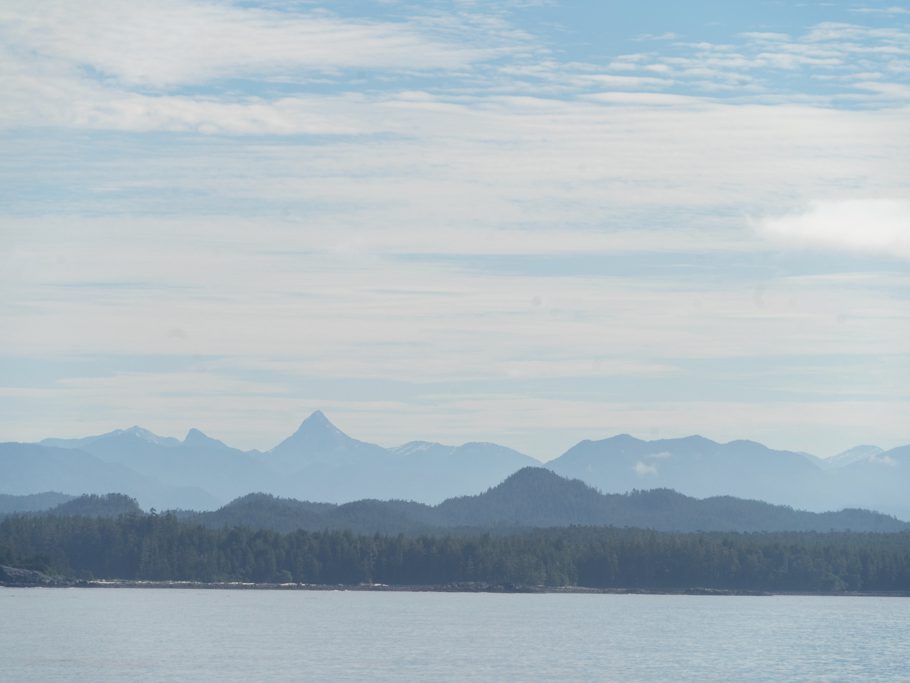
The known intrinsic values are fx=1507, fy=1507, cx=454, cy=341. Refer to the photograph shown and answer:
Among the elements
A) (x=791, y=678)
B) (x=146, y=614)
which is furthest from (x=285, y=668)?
(x=146, y=614)

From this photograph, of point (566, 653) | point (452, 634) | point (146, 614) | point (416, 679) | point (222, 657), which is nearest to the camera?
point (416, 679)

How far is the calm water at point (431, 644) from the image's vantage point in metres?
103

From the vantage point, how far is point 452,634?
459 feet

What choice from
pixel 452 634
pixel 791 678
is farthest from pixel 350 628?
pixel 791 678

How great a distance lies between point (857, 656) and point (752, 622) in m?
47.0

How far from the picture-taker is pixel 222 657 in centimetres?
11175

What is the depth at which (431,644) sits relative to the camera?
417 ft

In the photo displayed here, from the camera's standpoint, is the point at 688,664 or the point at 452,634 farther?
the point at 452,634

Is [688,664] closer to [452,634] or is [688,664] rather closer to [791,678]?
[791,678]

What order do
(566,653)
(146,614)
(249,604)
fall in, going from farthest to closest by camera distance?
(249,604), (146,614), (566,653)

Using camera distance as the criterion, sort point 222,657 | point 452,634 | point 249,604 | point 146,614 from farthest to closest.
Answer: point 249,604 → point 146,614 → point 452,634 → point 222,657

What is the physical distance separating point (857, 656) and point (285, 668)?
160 ft

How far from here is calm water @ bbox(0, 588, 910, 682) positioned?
339 ft

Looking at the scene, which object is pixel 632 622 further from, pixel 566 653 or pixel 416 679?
pixel 416 679
